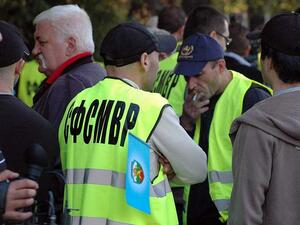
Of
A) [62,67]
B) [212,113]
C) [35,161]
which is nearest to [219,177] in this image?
[212,113]

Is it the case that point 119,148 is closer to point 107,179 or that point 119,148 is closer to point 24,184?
point 107,179

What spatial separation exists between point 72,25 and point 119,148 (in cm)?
171

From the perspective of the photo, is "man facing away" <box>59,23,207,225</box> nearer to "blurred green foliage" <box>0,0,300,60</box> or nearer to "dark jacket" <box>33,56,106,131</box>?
"dark jacket" <box>33,56,106,131</box>

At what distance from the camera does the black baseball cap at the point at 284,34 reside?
4184mm

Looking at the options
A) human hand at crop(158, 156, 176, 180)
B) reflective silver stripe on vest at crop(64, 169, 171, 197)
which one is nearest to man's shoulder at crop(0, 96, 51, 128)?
reflective silver stripe on vest at crop(64, 169, 171, 197)

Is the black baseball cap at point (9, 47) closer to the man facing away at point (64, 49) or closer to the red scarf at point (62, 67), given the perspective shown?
the man facing away at point (64, 49)

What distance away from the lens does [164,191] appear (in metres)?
4.62

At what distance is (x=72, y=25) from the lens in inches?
238

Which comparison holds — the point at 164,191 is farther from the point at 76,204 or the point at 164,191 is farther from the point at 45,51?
the point at 45,51

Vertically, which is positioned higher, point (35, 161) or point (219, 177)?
point (35, 161)

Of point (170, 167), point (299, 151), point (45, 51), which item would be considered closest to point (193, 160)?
point (170, 167)

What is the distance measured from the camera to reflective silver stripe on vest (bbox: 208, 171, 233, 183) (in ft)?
18.0

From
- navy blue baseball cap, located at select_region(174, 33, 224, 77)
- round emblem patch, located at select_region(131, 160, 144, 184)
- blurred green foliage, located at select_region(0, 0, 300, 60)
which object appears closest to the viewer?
round emblem patch, located at select_region(131, 160, 144, 184)

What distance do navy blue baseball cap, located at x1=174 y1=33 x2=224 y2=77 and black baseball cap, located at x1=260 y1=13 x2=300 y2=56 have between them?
1.35 m
